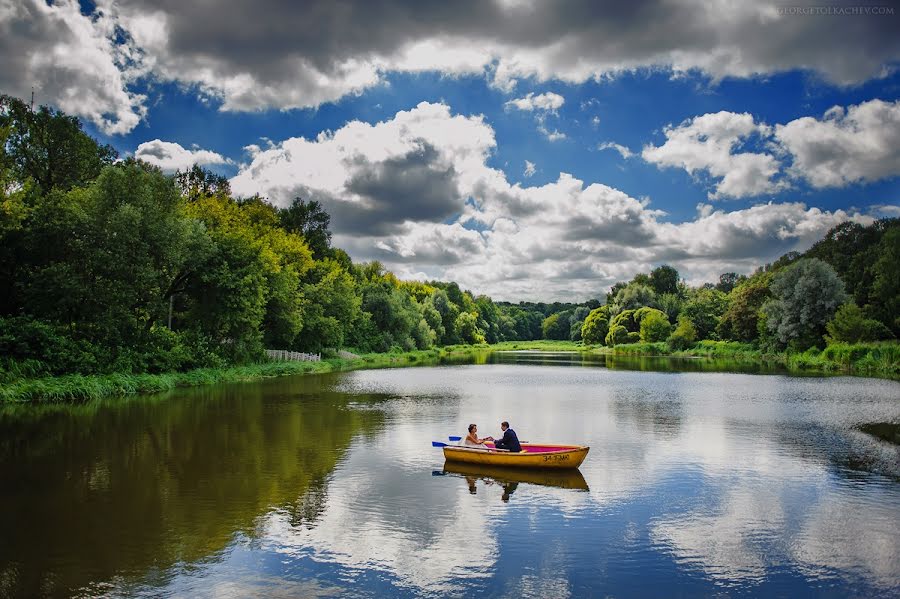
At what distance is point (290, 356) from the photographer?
58.9 m

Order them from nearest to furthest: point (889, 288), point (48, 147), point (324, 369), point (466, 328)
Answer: point (48, 147) → point (324, 369) → point (889, 288) → point (466, 328)

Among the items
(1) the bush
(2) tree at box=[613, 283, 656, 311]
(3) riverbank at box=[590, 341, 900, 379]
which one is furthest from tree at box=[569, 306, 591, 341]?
(3) riverbank at box=[590, 341, 900, 379]

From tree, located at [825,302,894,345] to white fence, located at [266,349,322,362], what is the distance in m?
50.8

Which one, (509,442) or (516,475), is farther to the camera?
(509,442)

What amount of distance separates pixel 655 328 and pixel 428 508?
101 metres

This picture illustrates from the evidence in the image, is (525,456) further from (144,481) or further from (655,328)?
(655,328)

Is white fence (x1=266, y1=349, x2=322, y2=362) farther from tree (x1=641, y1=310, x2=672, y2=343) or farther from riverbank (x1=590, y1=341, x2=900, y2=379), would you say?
tree (x1=641, y1=310, x2=672, y2=343)

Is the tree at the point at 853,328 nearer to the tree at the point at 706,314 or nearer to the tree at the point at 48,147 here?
the tree at the point at 706,314

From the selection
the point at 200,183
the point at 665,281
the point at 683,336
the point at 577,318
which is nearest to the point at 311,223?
the point at 200,183

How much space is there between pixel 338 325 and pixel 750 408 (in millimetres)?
43878

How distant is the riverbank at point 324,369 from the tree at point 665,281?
48.1 metres

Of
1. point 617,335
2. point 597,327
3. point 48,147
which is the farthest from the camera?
point 597,327

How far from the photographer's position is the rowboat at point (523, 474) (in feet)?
53.3

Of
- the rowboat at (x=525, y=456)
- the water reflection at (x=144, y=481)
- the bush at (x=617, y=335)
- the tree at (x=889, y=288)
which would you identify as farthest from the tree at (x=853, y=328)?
the bush at (x=617, y=335)
